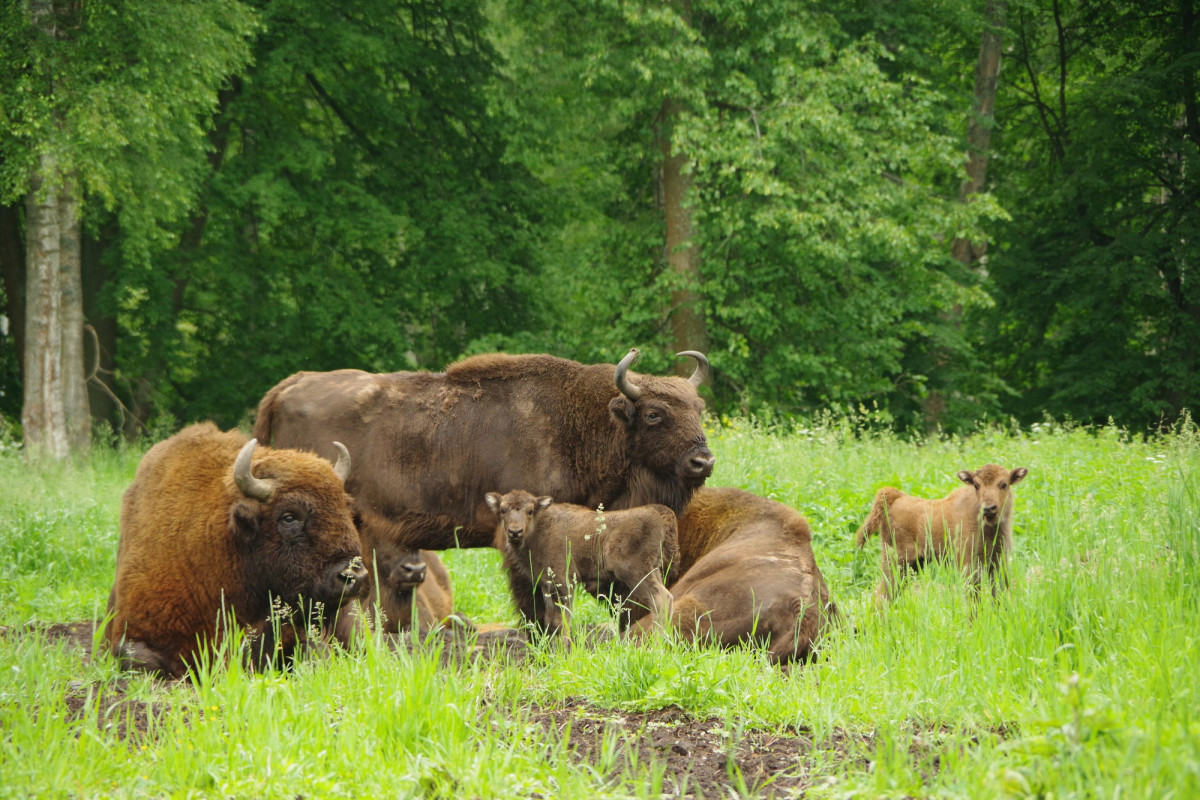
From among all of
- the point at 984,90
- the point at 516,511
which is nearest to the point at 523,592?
the point at 516,511

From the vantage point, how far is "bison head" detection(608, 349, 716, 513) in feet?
26.6

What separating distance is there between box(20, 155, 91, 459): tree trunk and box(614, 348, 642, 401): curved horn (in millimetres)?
12013

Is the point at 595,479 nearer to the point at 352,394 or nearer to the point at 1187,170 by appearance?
the point at 352,394

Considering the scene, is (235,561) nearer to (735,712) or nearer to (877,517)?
(735,712)

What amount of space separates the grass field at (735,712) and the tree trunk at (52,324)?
1207 centimetres

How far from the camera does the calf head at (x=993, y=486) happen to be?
292 inches

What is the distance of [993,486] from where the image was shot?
7531 millimetres

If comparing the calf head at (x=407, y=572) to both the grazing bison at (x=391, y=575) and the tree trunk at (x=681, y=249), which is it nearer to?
the grazing bison at (x=391, y=575)

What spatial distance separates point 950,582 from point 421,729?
360cm

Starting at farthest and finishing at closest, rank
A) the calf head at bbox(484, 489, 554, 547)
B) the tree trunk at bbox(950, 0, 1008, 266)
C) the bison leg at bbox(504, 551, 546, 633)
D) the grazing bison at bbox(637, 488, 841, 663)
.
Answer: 1. the tree trunk at bbox(950, 0, 1008, 266)
2. the bison leg at bbox(504, 551, 546, 633)
3. the calf head at bbox(484, 489, 554, 547)
4. the grazing bison at bbox(637, 488, 841, 663)

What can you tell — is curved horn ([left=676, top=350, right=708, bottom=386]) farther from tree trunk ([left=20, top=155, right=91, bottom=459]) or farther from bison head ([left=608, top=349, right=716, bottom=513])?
tree trunk ([left=20, top=155, right=91, bottom=459])

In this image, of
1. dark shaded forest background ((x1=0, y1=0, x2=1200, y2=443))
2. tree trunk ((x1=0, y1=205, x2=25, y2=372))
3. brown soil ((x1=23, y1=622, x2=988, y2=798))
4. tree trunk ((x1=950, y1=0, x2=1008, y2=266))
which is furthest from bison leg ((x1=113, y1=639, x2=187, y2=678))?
tree trunk ((x1=950, y1=0, x2=1008, y2=266))

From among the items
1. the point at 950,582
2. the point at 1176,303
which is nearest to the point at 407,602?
the point at 950,582

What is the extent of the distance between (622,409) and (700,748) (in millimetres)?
4188
